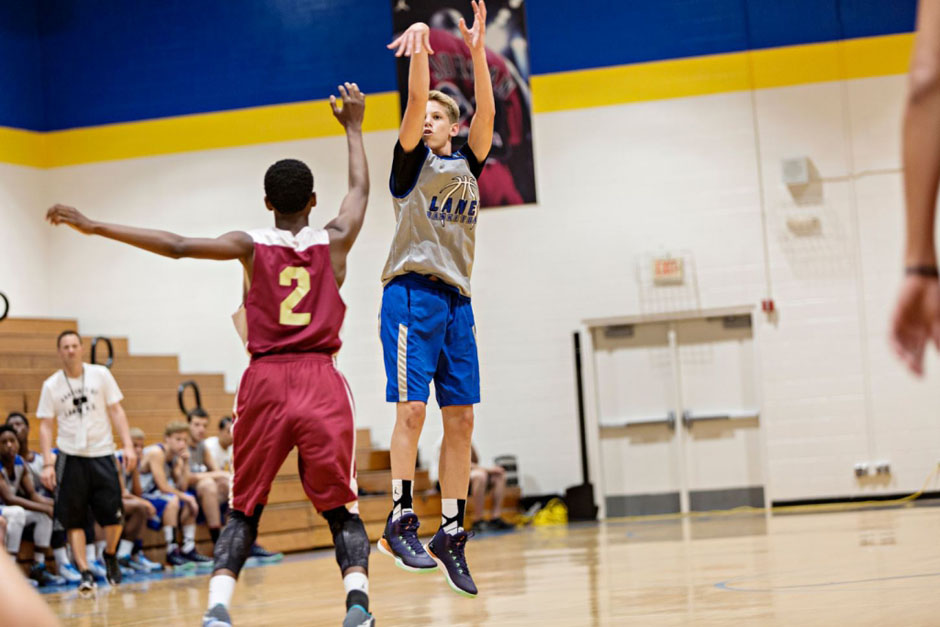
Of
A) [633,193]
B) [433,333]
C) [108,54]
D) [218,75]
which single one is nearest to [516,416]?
[633,193]

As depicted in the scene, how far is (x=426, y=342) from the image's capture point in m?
4.68

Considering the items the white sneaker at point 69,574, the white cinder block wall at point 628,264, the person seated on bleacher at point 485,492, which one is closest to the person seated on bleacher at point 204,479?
the white sneaker at point 69,574

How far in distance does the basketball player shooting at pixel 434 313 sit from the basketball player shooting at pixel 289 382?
60cm

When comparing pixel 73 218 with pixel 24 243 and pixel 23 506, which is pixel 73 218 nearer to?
pixel 23 506

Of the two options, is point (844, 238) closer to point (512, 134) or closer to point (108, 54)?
point (512, 134)

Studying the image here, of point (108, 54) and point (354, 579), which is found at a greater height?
point (108, 54)

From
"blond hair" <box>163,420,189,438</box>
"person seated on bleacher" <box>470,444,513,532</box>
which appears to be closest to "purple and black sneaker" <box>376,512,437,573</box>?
"blond hair" <box>163,420,189,438</box>

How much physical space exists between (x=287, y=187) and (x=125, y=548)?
6.99m

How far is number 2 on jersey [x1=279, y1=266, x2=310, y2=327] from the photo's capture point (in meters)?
3.99

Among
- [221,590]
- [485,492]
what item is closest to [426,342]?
[221,590]

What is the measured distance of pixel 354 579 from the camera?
386cm

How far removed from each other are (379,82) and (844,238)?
20.8ft

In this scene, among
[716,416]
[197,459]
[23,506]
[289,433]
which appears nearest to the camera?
[289,433]

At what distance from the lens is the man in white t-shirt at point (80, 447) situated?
29.1 ft
